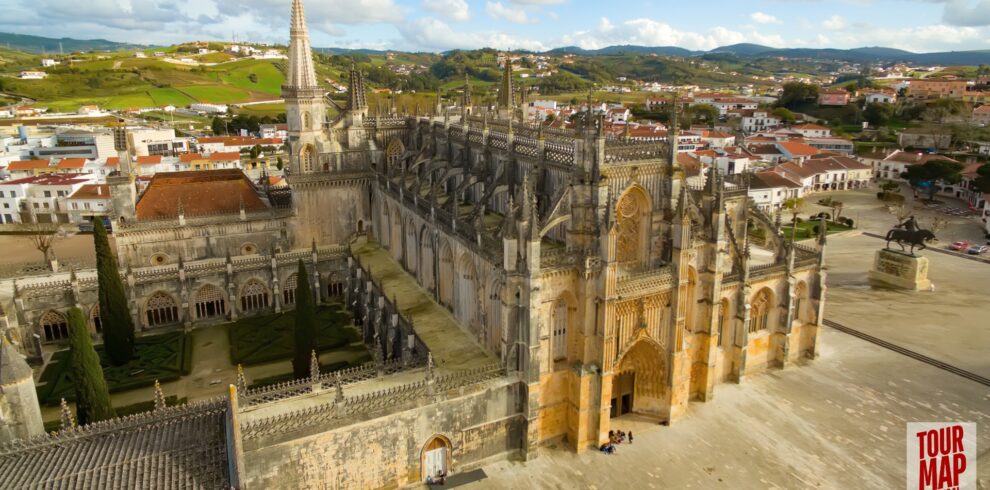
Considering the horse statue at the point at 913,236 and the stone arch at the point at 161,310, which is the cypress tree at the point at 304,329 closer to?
the stone arch at the point at 161,310

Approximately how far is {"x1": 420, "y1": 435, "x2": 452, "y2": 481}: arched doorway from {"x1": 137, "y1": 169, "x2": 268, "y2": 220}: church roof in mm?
29876

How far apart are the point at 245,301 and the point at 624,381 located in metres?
28.3

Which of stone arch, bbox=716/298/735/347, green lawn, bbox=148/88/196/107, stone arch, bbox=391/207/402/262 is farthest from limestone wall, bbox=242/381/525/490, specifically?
green lawn, bbox=148/88/196/107

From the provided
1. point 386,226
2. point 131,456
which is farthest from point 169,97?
point 131,456

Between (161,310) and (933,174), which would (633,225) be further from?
(933,174)

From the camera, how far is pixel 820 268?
3769 centimetres

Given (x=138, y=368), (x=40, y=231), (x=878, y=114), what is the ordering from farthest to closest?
1. (x=878, y=114)
2. (x=40, y=231)
3. (x=138, y=368)

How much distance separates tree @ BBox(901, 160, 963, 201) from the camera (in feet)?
305

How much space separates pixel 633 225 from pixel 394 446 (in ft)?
51.4

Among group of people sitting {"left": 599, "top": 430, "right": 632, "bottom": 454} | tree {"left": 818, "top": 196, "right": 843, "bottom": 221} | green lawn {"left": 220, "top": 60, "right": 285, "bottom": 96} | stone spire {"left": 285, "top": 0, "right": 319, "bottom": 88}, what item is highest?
green lawn {"left": 220, "top": 60, "right": 285, "bottom": 96}

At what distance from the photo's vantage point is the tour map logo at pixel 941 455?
2648 centimetres

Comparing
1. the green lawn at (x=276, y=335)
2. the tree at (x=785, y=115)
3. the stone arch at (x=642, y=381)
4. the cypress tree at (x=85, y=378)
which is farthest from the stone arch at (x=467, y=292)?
the tree at (x=785, y=115)

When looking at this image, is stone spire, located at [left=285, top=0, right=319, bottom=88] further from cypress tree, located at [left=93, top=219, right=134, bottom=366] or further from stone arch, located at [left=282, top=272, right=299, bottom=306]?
cypress tree, located at [left=93, top=219, right=134, bottom=366]

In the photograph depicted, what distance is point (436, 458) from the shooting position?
26.8m
